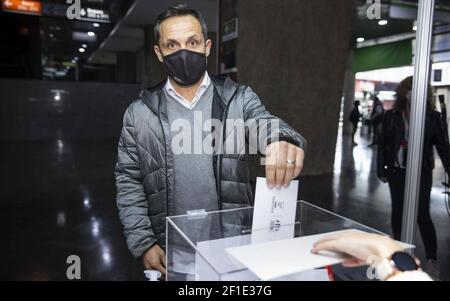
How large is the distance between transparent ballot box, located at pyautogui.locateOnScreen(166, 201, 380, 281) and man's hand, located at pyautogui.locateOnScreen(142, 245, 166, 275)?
418mm

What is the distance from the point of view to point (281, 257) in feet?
2.14

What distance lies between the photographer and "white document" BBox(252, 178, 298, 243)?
81cm

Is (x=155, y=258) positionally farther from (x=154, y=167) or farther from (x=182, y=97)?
(x=182, y=97)

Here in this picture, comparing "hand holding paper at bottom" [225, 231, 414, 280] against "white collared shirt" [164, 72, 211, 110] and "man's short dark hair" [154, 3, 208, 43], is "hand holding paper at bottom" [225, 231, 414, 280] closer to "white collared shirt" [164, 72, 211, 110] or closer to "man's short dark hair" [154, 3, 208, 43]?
"white collared shirt" [164, 72, 211, 110]

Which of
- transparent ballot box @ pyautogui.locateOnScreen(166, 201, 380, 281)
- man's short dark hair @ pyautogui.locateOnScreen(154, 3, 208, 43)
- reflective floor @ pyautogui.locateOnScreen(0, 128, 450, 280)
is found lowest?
reflective floor @ pyautogui.locateOnScreen(0, 128, 450, 280)

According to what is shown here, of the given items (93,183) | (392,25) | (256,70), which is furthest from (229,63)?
(392,25)

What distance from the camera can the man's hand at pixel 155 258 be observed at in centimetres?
125

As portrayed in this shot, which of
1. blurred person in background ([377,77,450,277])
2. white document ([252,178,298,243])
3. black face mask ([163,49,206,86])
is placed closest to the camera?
white document ([252,178,298,243])

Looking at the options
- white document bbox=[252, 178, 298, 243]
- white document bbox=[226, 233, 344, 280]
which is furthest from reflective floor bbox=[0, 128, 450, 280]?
white document bbox=[226, 233, 344, 280]

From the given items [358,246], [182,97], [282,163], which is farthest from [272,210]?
[182,97]

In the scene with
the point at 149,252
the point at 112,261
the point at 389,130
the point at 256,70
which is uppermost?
the point at 256,70

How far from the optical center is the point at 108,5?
7.35 m
